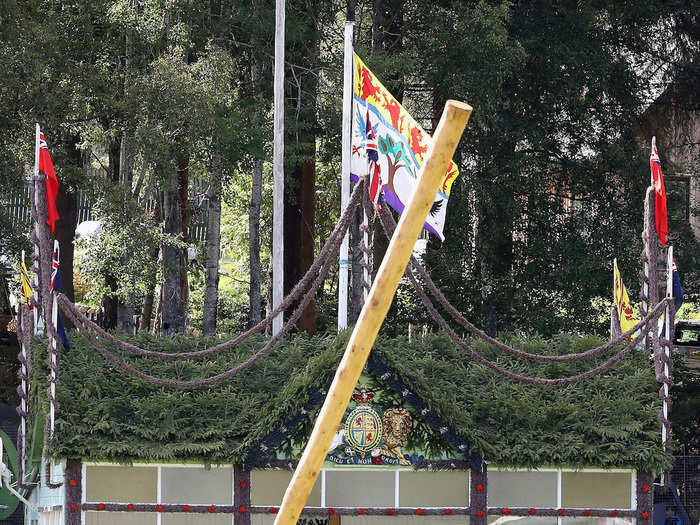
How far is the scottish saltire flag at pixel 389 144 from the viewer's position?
14.5 metres

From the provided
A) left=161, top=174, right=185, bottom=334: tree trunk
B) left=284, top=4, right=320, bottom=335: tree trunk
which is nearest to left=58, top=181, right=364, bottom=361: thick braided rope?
left=284, top=4, right=320, bottom=335: tree trunk

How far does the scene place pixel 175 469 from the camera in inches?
503

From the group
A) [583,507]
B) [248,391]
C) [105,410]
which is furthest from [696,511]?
[105,410]

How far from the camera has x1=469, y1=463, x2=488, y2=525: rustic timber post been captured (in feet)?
42.0

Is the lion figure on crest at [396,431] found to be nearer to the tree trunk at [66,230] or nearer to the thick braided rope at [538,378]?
the thick braided rope at [538,378]

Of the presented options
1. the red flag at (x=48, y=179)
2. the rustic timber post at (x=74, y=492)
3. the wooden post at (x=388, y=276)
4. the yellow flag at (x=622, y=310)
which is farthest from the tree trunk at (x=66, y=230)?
the wooden post at (x=388, y=276)

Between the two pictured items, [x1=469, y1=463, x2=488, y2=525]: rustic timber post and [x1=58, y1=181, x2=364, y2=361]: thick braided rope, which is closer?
[x1=469, y1=463, x2=488, y2=525]: rustic timber post

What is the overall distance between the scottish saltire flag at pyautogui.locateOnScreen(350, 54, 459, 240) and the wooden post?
9.48m

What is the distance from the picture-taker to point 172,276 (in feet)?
81.5

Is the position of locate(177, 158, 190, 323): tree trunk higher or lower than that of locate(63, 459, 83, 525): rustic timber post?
higher

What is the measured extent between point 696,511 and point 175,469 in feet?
32.2

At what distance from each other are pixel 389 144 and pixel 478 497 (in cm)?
450

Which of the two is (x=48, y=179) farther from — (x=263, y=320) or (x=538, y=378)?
(x=538, y=378)

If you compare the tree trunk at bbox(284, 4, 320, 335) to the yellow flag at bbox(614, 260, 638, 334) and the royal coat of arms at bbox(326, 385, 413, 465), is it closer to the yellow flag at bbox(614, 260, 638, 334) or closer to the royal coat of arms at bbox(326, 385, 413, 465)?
the yellow flag at bbox(614, 260, 638, 334)
